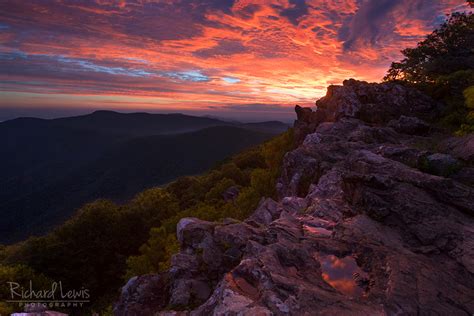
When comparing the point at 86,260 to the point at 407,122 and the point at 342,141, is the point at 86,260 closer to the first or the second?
the point at 342,141

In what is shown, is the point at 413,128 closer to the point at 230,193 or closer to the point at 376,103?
the point at 376,103

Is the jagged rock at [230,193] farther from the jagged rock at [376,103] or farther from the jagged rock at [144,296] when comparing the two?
the jagged rock at [144,296]

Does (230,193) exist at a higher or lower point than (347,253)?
lower

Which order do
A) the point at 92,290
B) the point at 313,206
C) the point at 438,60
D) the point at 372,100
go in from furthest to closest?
the point at 92,290 < the point at 438,60 < the point at 372,100 < the point at 313,206

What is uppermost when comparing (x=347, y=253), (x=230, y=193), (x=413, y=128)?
(x=413, y=128)

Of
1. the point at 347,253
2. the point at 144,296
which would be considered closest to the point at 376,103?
the point at 347,253

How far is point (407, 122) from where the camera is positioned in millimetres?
32156

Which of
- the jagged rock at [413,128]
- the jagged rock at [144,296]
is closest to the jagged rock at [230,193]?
the jagged rock at [413,128]

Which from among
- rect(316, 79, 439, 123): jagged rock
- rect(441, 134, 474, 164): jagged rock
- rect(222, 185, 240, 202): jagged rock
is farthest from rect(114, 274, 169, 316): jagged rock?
rect(222, 185, 240, 202): jagged rock

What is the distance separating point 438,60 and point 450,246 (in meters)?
45.1

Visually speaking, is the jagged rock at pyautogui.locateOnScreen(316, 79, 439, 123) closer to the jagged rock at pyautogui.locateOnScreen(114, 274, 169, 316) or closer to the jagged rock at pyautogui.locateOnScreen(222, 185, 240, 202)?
the jagged rock at pyautogui.locateOnScreen(222, 185, 240, 202)

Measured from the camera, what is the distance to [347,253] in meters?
13.7

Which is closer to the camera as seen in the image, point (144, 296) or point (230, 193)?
point (144, 296)

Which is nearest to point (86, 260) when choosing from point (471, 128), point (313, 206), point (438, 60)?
point (313, 206)
